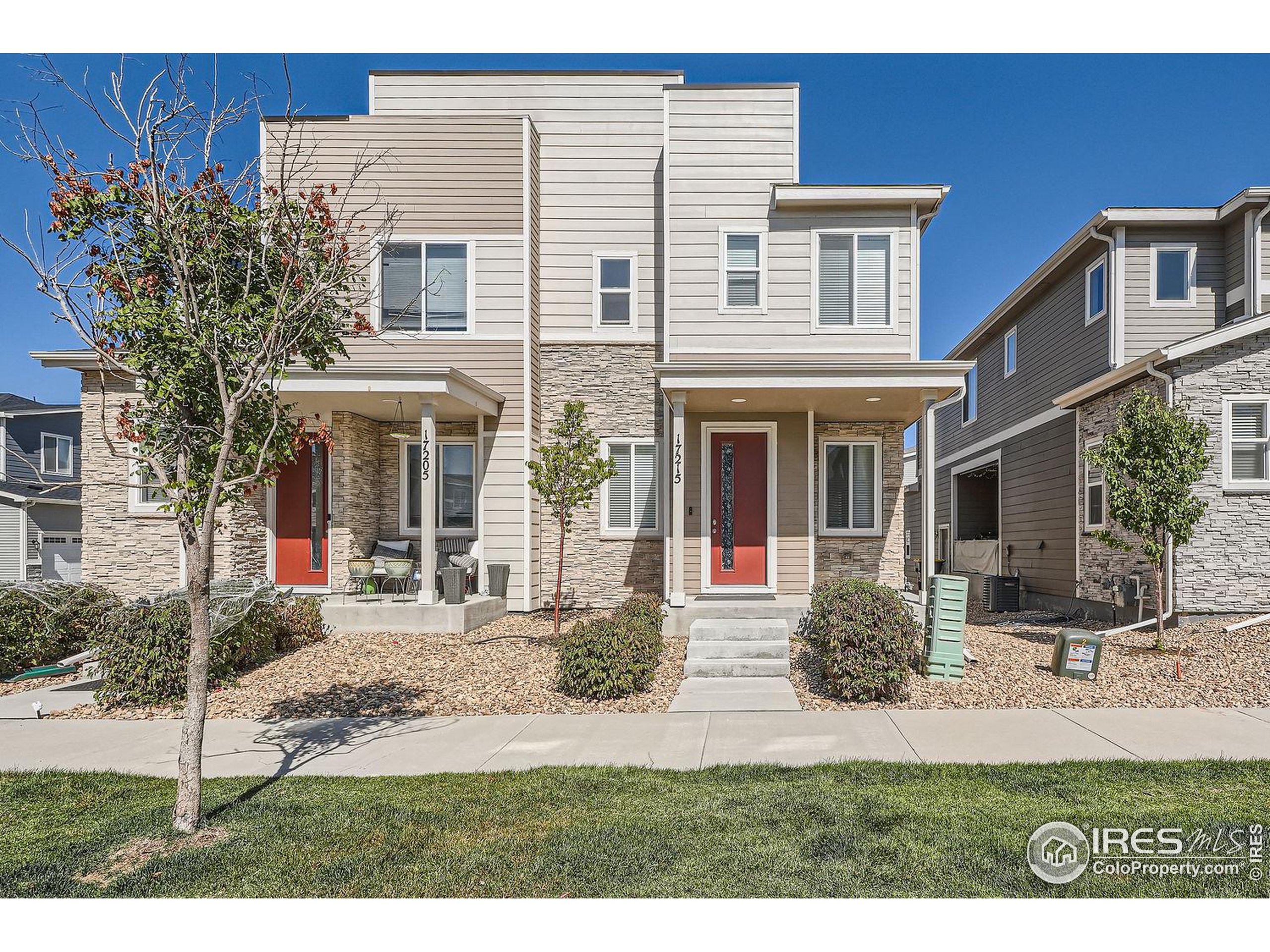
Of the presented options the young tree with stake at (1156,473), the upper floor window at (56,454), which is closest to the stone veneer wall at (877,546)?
the young tree with stake at (1156,473)

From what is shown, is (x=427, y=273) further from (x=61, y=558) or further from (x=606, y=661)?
(x=61, y=558)

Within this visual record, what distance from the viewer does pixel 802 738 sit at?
236 inches

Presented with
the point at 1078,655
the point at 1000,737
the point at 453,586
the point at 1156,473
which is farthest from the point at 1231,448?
the point at 453,586

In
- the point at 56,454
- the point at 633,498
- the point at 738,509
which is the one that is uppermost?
the point at 56,454

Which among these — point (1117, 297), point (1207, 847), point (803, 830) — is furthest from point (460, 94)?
point (1207, 847)

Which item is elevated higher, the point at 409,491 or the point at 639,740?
the point at 409,491

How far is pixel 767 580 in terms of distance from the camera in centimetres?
1150

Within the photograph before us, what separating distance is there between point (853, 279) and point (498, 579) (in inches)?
286

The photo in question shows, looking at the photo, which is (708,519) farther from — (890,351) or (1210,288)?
(1210,288)

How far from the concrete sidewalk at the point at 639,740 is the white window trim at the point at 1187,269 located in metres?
8.78

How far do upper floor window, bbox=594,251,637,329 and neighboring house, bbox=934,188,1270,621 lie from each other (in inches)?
305

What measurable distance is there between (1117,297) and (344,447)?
Result: 13141 mm

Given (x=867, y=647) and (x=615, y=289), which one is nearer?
(x=867, y=647)

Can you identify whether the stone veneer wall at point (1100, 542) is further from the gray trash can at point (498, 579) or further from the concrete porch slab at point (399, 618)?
the concrete porch slab at point (399, 618)
